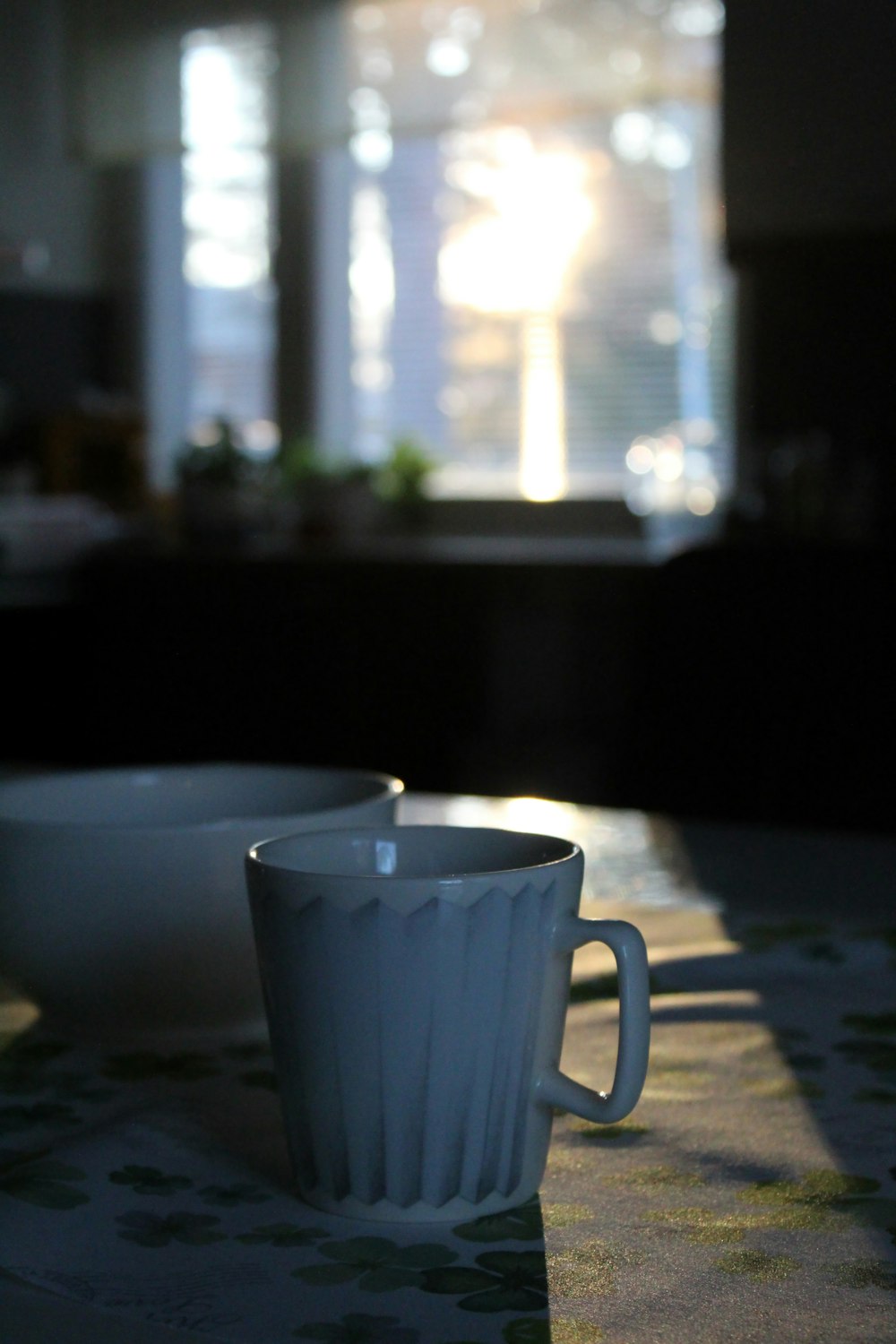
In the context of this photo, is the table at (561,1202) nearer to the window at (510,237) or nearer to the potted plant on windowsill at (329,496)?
the window at (510,237)

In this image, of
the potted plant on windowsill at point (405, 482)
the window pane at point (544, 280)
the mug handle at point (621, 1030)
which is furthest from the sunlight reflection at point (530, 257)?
the mug handle at point (621, 1030)

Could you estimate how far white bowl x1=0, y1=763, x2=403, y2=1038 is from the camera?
0.50 m

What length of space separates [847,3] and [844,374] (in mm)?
2193

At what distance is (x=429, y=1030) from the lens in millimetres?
379

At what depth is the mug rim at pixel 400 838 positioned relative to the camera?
378 mm

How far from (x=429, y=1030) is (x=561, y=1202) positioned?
6 centimetres

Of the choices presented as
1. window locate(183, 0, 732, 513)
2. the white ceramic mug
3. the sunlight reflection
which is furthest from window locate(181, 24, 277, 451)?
the white ceramic mug

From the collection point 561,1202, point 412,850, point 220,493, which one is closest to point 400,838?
point 412,850

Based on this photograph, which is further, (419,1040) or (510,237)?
(510,237)

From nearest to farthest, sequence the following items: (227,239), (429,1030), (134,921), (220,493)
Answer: (429,1030)
(134,921)
(220,493)
(227,239)

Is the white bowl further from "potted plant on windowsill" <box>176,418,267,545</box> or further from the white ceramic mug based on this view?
"potted plant on windowsill" <box>176,418,267,545</box>

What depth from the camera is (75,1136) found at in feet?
1.45

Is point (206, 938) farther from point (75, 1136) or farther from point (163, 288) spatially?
point (163, 288)

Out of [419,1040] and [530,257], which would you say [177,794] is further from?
[530,257]
